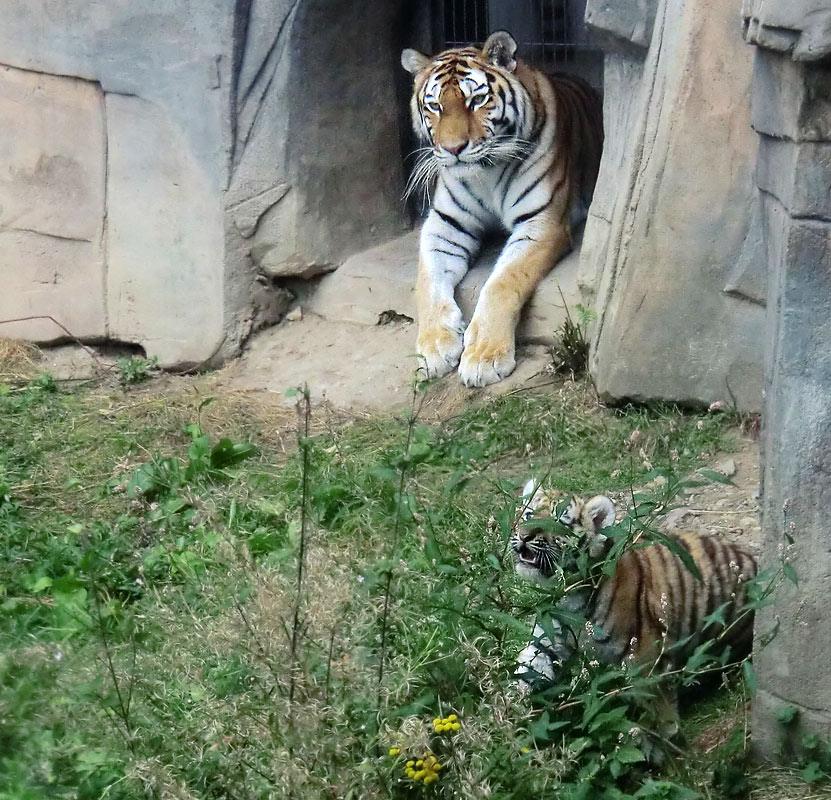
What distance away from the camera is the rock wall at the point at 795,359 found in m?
2.25

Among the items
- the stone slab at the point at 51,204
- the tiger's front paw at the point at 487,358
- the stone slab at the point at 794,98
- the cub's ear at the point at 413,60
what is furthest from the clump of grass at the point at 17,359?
the stone slab at the point at 794,98

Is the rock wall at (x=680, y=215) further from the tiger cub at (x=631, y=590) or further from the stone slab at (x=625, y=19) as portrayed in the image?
the tiger cub at (x=631, y=590)

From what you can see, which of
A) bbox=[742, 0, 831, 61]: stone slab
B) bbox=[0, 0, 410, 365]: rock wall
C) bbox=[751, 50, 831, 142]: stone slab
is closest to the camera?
bbox=[742, 0, 831, 61]: stone slab

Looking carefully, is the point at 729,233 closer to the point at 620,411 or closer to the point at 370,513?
the point at 620,411

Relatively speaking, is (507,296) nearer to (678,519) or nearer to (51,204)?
(678,519)

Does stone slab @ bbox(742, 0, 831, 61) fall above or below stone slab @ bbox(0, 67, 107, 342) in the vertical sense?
above

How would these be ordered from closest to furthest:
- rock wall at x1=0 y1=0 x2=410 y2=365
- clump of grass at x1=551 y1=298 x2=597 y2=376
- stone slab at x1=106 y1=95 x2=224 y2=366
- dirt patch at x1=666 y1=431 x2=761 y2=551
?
dirt patch at x1=666 y1=431 x2=761 y2=551 < clump of grass at x1=551 y1=298 x2=597 y2=376 < rock wall at x1=0 y1=0 x2=410 y2=365 < stone slab at x1=106 y1=95 x2=224 y2=366

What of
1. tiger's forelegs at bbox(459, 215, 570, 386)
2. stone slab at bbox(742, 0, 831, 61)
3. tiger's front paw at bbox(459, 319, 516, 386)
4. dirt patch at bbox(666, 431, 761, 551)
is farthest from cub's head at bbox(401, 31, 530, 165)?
stone slab at bbox(742, 0, 831, 61)

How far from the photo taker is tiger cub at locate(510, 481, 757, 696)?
9.00ft

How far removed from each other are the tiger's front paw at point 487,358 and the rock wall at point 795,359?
2.36 metres

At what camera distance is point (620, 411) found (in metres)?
4.56

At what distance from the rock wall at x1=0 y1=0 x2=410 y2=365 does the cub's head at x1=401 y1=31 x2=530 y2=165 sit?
0.94 feet

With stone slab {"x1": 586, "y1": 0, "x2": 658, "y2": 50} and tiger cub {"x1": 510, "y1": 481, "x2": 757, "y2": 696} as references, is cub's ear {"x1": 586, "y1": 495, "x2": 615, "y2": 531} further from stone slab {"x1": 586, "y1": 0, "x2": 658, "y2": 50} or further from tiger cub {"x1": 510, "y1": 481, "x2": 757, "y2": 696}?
stone slab {"x1": 586, "y1": 0, "x2": 658, "y2": 50}

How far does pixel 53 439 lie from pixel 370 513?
1609 mm
